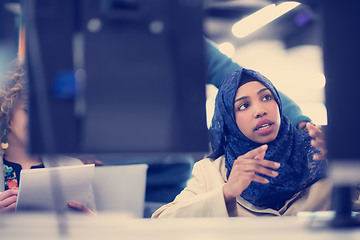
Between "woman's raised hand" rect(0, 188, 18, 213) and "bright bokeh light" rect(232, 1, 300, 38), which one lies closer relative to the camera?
"woman's raised hand" rect(0, 188, 18, 213)

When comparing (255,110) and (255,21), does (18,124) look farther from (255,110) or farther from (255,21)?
(255,21)

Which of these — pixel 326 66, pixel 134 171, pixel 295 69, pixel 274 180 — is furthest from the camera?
pixel 295 69

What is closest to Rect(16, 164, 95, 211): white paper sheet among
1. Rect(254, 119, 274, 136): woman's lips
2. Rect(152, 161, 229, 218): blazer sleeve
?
Rect(152, 161, 229, 218): blazer sleeve

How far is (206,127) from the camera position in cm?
68

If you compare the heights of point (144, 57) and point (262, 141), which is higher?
point (144, 57)

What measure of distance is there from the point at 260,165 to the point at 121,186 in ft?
1.66

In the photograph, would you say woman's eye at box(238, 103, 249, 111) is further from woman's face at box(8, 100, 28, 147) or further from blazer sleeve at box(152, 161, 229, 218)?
woman's face at box(8, 100, 28, 147)

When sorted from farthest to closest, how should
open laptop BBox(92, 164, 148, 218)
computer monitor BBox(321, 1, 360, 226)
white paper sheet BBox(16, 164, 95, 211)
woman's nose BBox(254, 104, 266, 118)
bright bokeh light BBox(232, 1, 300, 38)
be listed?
bright bokeh light BBox(232, 1, 300, 38) → woman's nose BBox(254, 104, 266, 118) → open laptop BBox(92, 164, 148, 218) → white paper sheet BBox(16, 164, 95, 211) → computer monitor BBox(321, 1, 360, 226)

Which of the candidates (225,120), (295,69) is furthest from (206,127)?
(295,69)

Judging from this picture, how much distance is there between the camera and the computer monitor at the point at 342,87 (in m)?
0.62

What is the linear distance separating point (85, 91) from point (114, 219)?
284 mm

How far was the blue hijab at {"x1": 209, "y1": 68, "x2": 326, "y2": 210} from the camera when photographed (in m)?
1.45

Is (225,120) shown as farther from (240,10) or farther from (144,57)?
(240,10)

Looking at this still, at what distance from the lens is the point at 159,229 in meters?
0.71
